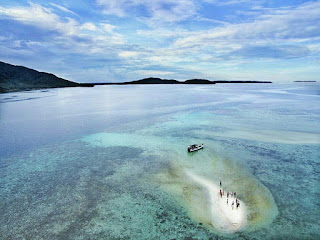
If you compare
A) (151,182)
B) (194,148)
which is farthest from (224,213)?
(194,148)

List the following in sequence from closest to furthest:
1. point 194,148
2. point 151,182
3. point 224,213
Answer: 1. point 224,213
2. point 151,182
3. point 194,148

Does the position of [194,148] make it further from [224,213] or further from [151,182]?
[224,213]

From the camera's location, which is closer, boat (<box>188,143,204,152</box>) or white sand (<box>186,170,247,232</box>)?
white sand (<box>186,170,247,232</box>)

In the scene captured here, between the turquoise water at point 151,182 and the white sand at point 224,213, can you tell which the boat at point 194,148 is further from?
the white sand at point 224,213

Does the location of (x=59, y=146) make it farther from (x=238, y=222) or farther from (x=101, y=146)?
(x=238, y=222)

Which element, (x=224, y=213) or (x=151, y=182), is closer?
(x=224, y=213)

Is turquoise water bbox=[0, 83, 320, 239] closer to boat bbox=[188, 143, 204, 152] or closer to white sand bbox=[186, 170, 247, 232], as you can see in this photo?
white sand bbox=[186, 170, 247, 232]

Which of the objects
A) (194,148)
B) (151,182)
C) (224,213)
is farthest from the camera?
(194,148)

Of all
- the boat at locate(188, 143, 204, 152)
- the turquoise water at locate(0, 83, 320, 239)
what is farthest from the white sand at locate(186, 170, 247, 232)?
the boat at locate(188, 143, 204, 152)

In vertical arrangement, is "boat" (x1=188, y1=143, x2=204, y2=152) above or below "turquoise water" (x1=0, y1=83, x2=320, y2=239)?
above
